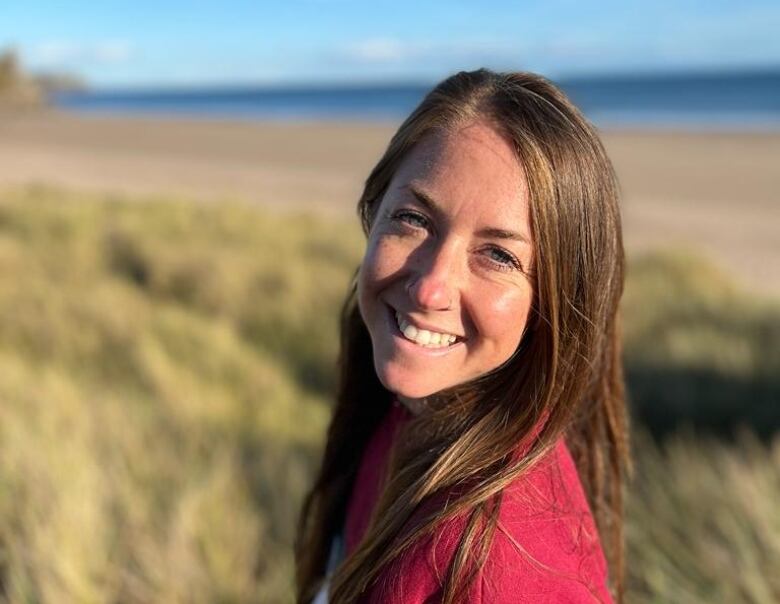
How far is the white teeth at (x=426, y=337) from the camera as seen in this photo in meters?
1.37

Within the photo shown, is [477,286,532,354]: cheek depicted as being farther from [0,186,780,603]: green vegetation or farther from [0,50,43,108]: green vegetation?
[0,50,43,108]: green vegetation

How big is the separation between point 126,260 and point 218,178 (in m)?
13.4

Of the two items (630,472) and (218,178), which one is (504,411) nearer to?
(630,472)

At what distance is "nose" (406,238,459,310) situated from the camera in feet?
4.29

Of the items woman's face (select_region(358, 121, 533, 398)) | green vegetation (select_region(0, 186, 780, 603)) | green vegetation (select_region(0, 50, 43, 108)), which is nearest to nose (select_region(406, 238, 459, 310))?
woman's face (select_region(358, 121, 533, 398))

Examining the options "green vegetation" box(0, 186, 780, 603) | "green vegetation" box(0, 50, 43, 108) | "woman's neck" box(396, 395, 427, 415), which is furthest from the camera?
"green vegetation" box(0, 50, 43, 108)

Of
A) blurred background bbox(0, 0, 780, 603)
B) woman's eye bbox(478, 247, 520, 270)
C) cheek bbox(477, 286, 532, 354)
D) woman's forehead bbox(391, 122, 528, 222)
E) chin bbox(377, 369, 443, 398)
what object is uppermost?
woman's forehead bbox(391, 122, 528, 222)

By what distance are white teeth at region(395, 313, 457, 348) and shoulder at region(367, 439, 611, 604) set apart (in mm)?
249

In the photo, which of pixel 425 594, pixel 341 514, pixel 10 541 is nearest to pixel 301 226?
pixel 10 541

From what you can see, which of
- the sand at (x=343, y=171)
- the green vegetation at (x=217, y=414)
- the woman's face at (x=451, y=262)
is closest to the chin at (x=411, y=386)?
the woman's face at (x=451, y=262)

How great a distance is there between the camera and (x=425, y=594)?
118 centimetres

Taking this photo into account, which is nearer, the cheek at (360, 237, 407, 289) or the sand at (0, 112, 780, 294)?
the cheek at (360, 237, 407, 289)

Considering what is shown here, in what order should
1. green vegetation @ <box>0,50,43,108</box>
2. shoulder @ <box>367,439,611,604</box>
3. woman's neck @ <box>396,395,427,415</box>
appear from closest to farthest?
1. shoulder @ <box>367,439,611,604</box>
2. woman's neck @ <box>396,395,427,415</box>
3. green vegetation @ <box>0,50,43,108</box>

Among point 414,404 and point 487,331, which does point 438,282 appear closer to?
point 487,331
